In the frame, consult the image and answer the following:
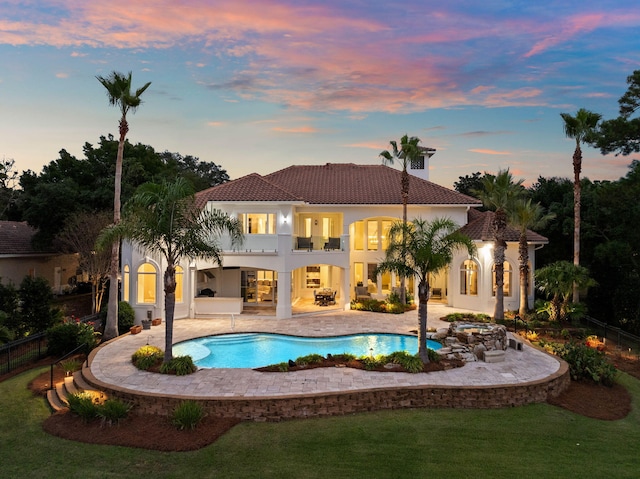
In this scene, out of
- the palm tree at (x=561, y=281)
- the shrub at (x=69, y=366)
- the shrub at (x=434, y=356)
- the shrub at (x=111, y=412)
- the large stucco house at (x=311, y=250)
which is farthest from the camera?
the large stucco house at (x=311, y=250)

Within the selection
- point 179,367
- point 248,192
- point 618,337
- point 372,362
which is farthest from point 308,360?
point 618,337

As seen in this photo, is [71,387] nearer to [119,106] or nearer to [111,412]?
[111,412]

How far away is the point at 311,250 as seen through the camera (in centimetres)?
2439

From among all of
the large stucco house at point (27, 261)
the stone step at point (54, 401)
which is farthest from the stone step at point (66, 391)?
the large stucco house at point (27, 261)

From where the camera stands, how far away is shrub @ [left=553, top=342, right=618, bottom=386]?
13766mm

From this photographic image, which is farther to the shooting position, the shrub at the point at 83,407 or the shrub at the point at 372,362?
the shrub at the point at 372,362

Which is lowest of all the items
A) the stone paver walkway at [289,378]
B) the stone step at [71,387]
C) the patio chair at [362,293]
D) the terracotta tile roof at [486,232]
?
the stone step at [71,387]

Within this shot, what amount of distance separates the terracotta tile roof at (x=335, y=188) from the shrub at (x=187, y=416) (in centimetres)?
1416

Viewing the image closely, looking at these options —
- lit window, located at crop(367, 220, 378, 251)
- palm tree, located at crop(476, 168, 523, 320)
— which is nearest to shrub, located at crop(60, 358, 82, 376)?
lit window, located at crop(367, 220, 378, 251)

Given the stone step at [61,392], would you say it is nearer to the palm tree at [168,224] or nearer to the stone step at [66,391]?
the stone step at [66,391]

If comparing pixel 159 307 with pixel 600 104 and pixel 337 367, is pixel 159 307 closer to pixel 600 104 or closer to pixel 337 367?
pixel 337 367

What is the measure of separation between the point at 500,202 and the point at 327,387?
14.6m

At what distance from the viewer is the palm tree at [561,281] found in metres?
20.9

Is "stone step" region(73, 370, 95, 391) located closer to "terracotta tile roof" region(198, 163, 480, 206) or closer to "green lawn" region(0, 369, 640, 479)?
"green lawn" region(0, 369, 640, 479)
